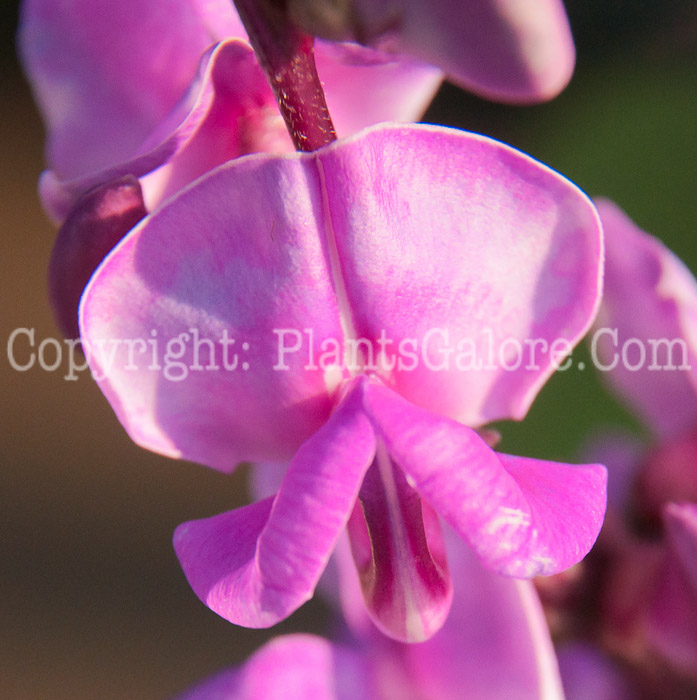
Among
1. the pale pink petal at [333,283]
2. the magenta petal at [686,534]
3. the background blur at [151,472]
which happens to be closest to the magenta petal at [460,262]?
the pale pink petal at [333,283]

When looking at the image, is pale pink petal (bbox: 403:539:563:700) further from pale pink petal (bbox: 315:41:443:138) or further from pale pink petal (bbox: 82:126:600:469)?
pale pink petal (bbox: 315:41:443:138)

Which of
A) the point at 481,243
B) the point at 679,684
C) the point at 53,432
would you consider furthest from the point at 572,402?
the point at 53,432

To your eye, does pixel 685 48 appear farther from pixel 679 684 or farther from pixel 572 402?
pixel 679 684

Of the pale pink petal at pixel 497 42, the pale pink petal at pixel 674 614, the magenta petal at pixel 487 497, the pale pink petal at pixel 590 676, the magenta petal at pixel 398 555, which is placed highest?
the pale pink petal at pixel 497 42

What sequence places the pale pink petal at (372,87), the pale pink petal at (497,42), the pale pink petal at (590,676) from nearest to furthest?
the pale pink petal at (497,42)
the pale pink petal at (372,87)
the pale pink petal at (590,676)

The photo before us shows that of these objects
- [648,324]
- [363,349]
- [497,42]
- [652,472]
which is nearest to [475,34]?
[497,42]

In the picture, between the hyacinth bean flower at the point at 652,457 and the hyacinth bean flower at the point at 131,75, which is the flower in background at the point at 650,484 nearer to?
the hyacinth bean flower at the point at 652,457

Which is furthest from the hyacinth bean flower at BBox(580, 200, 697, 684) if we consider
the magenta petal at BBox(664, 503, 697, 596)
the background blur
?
the background blur

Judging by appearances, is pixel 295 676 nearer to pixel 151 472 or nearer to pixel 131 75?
pixel 131 75
